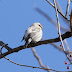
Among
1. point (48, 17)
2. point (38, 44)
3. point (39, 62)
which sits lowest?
point (39, 62)

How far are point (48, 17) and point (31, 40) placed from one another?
3.93 ft

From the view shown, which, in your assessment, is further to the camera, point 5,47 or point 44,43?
point 5,47

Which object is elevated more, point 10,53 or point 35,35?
point 10,53

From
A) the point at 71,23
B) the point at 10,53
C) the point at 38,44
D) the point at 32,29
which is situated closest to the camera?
the point at 71,23

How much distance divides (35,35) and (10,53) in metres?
1.10

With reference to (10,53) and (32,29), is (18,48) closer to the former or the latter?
(10,53)

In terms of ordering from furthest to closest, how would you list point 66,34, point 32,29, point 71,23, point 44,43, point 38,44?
point 32,29 → point 38,44 → point 44,43 → point 66,34 → point 71,23

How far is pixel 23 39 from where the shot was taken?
4.12 m

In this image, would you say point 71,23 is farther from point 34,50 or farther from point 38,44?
point 34,50

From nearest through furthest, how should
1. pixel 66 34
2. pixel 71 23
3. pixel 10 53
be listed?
pixel 71 23 < pixel 66 34 < pixel 10 53

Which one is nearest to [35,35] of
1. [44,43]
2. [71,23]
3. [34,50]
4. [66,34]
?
[34,50]

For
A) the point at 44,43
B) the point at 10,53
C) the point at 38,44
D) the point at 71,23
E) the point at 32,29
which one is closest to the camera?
the point at 71,23

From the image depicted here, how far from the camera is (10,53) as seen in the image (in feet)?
10.4

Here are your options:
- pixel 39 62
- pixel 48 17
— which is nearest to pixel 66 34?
pixel 48 17
